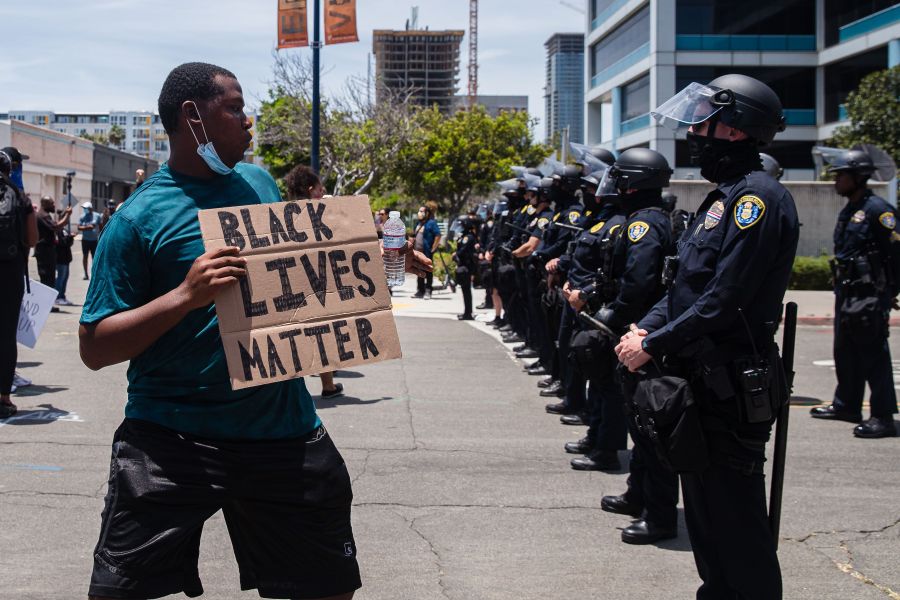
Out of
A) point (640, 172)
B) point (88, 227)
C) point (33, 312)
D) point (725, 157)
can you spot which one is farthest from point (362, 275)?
point (88, 227)

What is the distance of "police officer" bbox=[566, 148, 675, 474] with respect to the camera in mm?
5520

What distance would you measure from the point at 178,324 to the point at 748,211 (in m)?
1.93

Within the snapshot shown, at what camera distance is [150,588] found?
287 cm

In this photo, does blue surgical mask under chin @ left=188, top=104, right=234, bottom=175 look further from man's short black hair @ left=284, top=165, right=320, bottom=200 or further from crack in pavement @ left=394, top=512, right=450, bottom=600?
A: man's short black hair @ left=284, top=165, right=320, bottom=200

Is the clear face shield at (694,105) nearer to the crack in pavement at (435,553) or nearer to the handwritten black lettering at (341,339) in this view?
the handwritten black lettering at (341,339)

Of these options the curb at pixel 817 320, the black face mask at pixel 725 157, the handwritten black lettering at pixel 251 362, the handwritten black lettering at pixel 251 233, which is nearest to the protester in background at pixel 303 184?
the black face mask at pixel 725 157

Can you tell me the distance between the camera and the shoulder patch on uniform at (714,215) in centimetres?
354

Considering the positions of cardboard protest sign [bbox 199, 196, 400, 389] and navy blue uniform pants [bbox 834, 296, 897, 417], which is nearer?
Result: cardboard protest sign [bbox 199, 196, 400, 389]

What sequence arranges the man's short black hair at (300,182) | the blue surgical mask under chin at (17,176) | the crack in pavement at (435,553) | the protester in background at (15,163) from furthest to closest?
the blue surgical mask under chin at (17,176)
the protester in background at (15,163)
the man's short black hair at (300,182)
the crack in pavement at (435,553)

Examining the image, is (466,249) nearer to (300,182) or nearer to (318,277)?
(300,182)

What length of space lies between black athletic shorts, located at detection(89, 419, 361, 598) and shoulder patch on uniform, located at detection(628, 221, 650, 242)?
9.49ft

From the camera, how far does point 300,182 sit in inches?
311

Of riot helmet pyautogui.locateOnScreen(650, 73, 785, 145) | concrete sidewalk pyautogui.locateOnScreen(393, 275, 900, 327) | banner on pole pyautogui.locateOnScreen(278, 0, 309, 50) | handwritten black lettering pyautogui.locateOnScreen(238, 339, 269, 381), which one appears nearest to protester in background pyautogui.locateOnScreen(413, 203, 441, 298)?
concrete sidewalk pyautogui.locateOnScreen(393, 275, 900, 327)

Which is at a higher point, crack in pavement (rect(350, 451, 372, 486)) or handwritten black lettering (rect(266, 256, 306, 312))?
handwritten black lettering (rect(266, 256, 306, 312))
